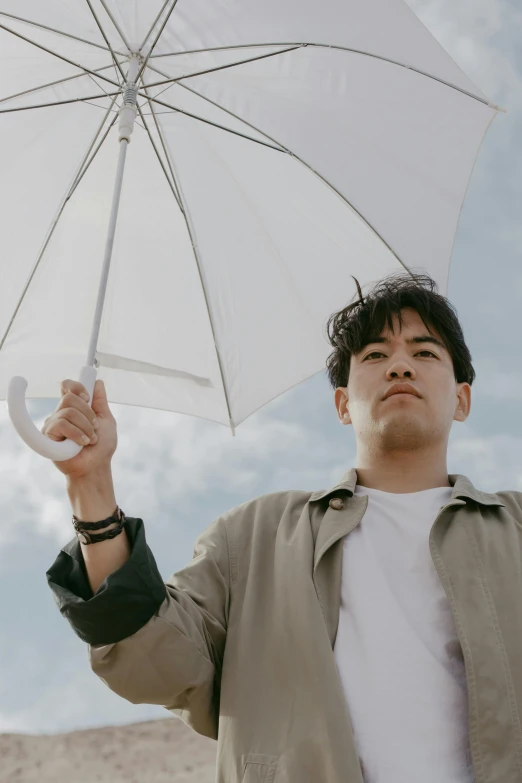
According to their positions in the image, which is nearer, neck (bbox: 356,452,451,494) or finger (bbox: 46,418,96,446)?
finger (bbox: 46,418,96,446)

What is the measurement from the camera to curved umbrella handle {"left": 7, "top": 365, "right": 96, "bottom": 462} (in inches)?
72.3

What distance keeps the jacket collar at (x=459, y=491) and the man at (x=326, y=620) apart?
10 millimetres

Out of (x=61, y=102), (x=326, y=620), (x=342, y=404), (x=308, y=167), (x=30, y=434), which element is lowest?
(x=326, y=620)

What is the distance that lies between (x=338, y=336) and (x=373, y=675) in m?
1.49

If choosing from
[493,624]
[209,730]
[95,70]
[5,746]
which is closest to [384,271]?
[95,70]

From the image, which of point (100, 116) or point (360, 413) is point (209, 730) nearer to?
point (360, 413)

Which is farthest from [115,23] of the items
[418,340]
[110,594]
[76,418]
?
[110,594]

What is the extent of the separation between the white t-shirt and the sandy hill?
1694 centimetres

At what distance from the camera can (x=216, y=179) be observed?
341 centimetres

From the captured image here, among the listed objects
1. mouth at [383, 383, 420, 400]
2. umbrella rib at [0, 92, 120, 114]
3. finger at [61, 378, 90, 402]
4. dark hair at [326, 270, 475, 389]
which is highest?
umbrella rib at [0, 92, 120, 114]

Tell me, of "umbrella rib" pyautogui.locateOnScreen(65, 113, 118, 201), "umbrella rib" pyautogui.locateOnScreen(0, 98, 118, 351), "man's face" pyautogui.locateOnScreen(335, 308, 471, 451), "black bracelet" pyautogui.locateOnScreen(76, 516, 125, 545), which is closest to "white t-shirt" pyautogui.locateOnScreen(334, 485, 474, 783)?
"man's face" pyautogui.locateOnScreen(335, 308, 471, 451)

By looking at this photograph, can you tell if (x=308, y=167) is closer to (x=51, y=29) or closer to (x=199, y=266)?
(x=199, y=266)

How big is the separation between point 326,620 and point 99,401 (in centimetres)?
84

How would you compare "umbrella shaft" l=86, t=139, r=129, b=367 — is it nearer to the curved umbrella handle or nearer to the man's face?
the curved umbrella handle
